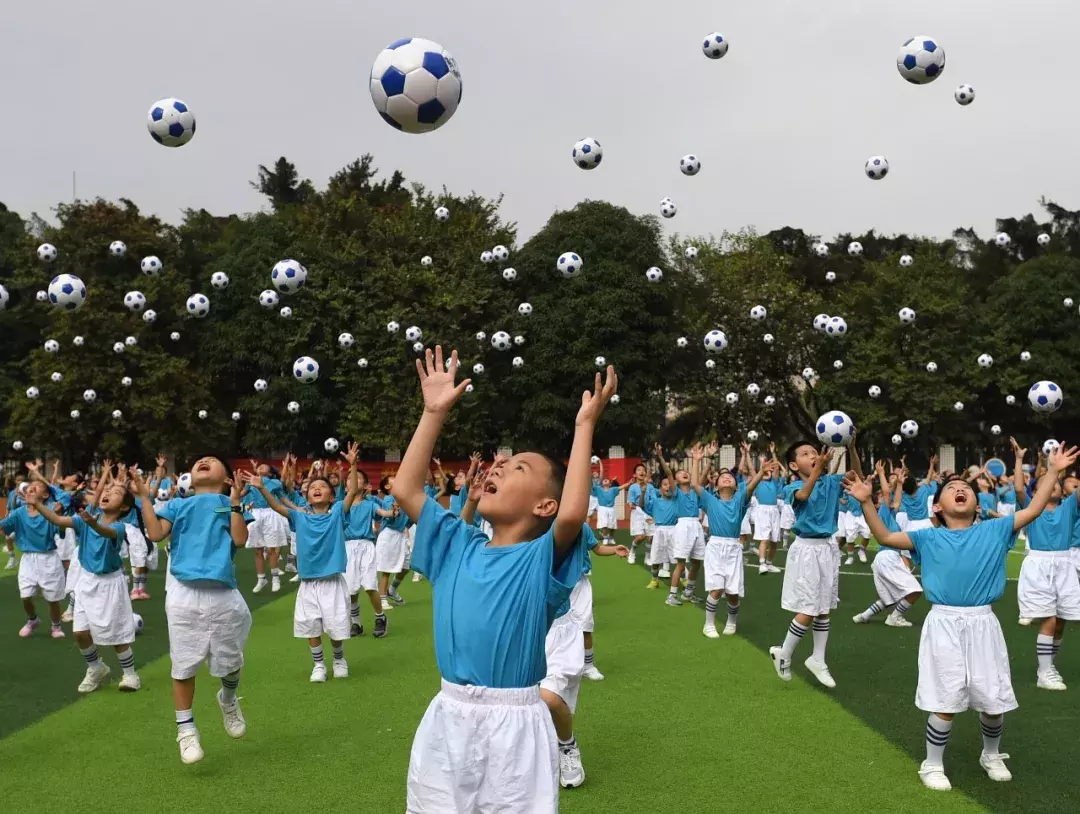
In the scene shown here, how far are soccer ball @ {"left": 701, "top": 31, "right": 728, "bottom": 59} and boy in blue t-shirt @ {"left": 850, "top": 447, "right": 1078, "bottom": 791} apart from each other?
7.43 metres

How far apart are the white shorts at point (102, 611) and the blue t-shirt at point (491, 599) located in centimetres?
701

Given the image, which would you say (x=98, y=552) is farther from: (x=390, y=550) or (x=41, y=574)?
(x=390, y=550)

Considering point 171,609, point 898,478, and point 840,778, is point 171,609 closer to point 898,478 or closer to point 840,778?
point 840,778

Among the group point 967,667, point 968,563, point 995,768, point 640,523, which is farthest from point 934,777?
point 640,523

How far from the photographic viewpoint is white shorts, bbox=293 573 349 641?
10531 mm

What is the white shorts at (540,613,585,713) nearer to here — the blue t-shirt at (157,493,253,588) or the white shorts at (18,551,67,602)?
the blue t-shirt at (157,493,253,588)

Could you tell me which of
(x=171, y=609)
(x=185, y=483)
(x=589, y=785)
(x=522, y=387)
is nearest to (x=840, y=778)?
(x=589, y=785)

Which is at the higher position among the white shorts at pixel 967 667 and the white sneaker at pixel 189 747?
the white shorts at pixel 967 667

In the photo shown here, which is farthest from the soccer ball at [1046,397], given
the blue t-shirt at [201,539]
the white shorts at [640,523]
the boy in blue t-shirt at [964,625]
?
the white shorts at [640,523]

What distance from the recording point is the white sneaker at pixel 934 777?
694 cm

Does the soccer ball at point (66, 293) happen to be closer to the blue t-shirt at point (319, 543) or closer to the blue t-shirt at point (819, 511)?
the blue t-shirt at point (319, 543)

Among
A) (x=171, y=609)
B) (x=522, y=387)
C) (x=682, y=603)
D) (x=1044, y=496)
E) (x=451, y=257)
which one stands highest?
(x=451, y=257)

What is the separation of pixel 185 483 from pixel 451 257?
22.9m

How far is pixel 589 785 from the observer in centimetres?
709
